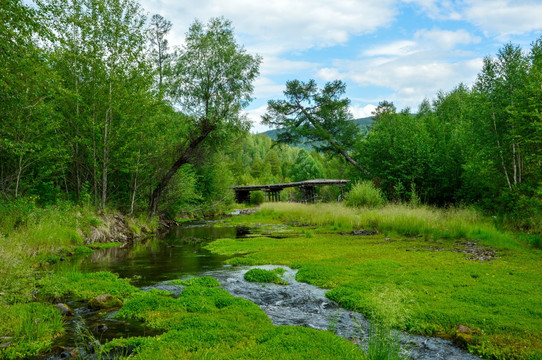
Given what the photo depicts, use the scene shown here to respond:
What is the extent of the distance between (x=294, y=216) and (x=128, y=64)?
60.4ft

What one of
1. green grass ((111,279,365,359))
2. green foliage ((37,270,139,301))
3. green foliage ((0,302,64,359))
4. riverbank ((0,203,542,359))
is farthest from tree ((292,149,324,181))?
green foliage ((0,302,64,359))

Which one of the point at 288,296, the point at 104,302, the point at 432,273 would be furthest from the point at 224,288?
the point at 432,273

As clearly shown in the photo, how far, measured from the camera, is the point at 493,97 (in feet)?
57.3

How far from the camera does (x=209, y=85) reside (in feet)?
82.8

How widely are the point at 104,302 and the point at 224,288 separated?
9.01 ft

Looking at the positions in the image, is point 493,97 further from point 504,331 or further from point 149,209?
point 149,209

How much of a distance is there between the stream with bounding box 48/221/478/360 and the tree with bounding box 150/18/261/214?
11.9m

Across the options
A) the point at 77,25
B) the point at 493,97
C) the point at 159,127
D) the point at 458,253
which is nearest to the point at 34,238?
the point at 159,127

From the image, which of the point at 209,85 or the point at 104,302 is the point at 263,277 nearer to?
the point at 104,302

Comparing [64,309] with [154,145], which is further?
[154,145]

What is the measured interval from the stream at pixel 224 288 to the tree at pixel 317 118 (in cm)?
2444

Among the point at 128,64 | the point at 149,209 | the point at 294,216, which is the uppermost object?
the point at 128,64

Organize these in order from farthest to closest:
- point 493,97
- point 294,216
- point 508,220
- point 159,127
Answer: point 294,216 < point 159,127 < point 493,97 < point 508,220

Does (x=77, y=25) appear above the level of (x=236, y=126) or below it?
above
